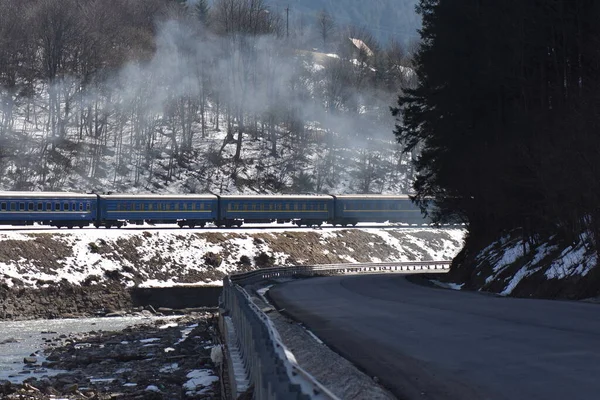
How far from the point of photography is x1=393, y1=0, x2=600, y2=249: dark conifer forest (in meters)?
28.9

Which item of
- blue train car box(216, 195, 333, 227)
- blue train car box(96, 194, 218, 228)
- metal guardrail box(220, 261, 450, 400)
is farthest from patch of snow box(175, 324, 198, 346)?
blue train car box(216, 195, 333, 227)

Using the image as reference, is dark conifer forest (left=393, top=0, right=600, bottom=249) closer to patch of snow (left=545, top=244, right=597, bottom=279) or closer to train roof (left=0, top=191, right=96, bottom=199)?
patch of snow (left=545, top=244, right=597, bottom=279)

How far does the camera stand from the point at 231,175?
9794cm

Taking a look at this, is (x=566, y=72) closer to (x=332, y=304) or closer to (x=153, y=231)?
(x=332, y=304)

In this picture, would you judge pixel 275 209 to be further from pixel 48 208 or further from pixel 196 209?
pixel 48 208

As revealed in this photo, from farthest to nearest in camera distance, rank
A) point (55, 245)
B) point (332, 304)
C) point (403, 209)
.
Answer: point (403, 209) < point (55, 245) < point (332, 304)

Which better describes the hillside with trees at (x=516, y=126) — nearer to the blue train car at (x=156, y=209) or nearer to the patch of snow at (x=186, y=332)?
the patch of snow at (x=186, y=332)

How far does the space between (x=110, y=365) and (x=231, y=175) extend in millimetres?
70345

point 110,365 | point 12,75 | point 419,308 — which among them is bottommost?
point 110,365

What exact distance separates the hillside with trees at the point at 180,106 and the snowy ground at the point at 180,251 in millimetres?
20611

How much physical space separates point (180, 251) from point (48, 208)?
926cm

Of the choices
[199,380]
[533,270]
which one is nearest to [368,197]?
[533,270]

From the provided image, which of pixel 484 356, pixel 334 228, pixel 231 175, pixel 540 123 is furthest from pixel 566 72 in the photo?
pixel 231 175

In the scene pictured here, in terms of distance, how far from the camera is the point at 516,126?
38.7 metres
